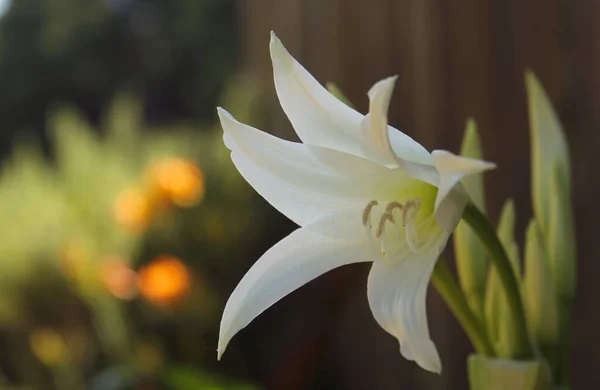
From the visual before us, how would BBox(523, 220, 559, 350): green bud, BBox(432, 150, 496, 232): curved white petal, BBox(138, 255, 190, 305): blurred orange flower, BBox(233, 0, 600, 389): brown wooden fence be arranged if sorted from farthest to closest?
BBox(138, 255, 190, 305): blurred orange flower → BBox(233, 0, 600, 389): brown wooden fence → BBox(523, 220, 559, 350): green bud → BBox(432, 150, 496, 232): curved white petal

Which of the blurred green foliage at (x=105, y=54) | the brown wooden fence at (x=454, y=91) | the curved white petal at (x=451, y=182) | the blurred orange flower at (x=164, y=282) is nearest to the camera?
the curved white petal at (x=451, y=182)

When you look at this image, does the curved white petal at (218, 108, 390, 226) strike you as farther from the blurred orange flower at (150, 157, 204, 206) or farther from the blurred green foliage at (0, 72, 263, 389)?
the blurred orange flower at (150, 157, 204, 206)

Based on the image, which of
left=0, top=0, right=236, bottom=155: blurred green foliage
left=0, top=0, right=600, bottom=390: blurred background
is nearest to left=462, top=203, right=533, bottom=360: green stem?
left=0, top=0, right=600, bottom=390: blurred background

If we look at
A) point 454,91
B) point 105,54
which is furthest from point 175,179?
point 105,54

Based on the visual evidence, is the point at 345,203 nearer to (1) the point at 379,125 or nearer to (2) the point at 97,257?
(1) the point at 379,125

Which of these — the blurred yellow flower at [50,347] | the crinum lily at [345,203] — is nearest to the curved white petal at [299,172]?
the crinum lily at [345,203]

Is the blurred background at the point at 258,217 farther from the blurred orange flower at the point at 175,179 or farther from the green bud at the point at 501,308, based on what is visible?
the green bud at the point at 501,308
